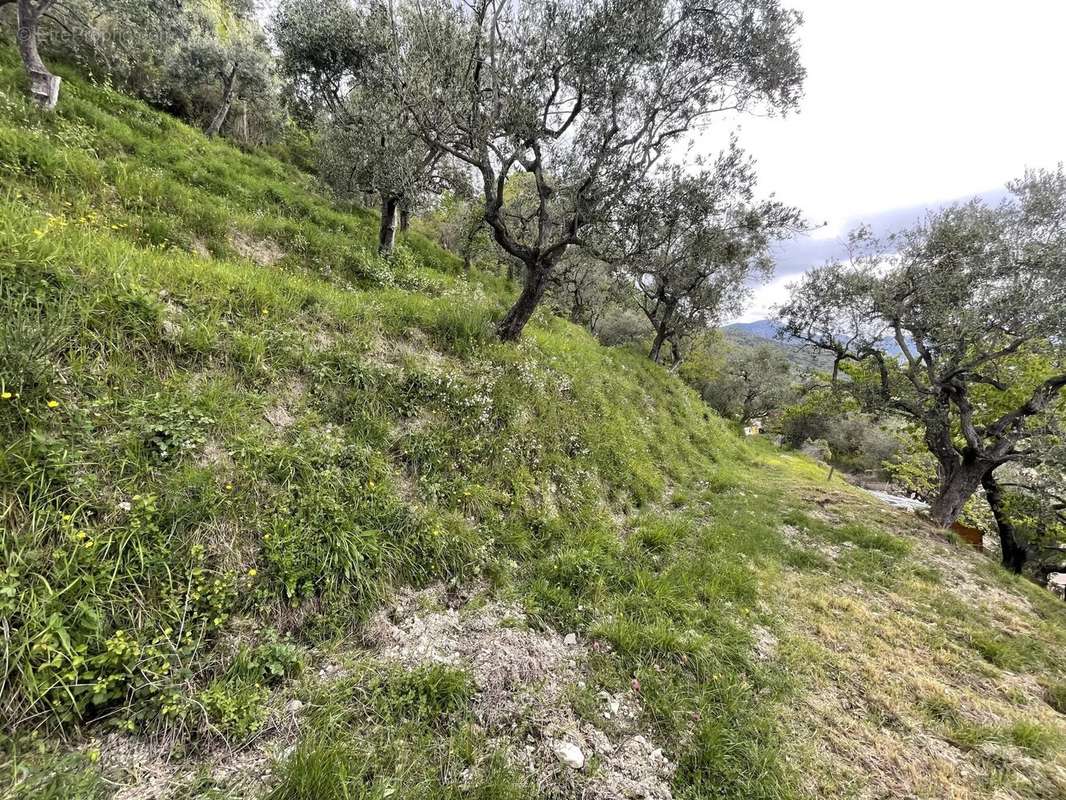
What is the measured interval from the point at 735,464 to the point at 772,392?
118 feet

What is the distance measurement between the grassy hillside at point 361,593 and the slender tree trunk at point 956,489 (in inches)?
222

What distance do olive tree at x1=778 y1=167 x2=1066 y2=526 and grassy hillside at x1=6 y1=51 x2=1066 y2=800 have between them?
270 inches

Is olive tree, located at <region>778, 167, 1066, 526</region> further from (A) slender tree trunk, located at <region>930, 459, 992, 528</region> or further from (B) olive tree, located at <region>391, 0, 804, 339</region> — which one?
(B) olive tree, located at <region>391, 0, 804, 339</region>

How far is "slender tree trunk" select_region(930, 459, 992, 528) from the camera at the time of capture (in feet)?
43.7

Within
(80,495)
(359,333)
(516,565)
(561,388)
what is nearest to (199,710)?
(80,495)

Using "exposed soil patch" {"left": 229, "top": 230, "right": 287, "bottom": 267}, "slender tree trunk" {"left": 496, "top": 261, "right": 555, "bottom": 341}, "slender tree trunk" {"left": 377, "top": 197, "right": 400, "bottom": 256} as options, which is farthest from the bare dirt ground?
"slender tree trunk" {"left": 377, "top": 197, "right": 400, "bottom": 256}

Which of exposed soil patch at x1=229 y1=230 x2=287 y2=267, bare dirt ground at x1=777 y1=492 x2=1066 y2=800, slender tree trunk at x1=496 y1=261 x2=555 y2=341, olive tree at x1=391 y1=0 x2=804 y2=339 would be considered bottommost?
bare dirt ground at x1=777 y1=492 x2=1066 y2=800

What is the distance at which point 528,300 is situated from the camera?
412 inches

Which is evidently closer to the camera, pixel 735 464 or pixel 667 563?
pixel 667 563

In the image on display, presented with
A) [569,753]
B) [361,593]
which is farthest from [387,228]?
[569,753]

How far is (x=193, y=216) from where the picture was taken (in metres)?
8.43

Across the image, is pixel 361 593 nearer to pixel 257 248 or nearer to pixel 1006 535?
pixel 257 248

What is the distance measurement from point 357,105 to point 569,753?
68.1 ft

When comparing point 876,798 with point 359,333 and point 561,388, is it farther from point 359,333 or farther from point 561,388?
point 359,333
